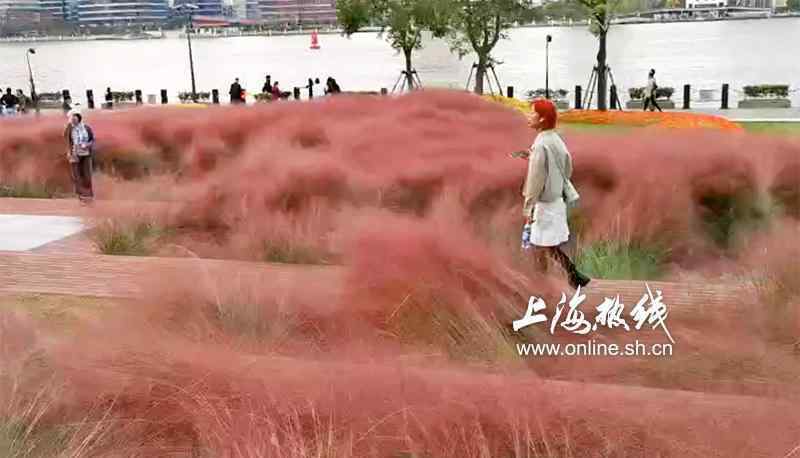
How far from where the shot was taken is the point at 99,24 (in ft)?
512

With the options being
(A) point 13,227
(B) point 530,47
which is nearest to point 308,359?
(A) point 13,227

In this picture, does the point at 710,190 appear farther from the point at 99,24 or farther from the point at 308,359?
the point at 99,24

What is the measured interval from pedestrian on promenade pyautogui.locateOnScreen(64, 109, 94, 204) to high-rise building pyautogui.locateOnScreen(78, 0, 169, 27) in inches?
5717

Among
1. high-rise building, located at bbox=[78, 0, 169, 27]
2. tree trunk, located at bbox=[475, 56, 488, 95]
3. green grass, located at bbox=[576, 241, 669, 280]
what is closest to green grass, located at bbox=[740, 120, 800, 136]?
tree trunk, located at bbox=[475, 56, 488, 95]

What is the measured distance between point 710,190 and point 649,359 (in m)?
4.37

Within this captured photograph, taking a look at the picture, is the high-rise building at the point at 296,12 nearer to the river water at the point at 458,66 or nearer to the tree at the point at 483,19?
the river water at the point at 458,66

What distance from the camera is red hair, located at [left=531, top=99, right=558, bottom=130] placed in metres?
6.89

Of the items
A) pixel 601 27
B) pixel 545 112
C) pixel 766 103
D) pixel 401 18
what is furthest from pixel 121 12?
pixel 545 112

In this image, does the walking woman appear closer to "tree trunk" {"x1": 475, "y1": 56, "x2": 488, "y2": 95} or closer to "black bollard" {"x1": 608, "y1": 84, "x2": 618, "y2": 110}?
"black bollard" {"x1": 608, "y1": 84, "x2": 618, "y2": 110}

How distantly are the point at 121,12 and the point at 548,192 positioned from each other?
509ft

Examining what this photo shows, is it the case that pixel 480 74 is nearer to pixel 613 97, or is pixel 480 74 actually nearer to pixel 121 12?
pixel 613 97

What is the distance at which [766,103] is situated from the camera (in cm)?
2870

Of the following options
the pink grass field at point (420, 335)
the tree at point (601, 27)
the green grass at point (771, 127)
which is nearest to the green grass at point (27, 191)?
the pink grass field at point (420, 335)

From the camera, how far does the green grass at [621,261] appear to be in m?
7.75
